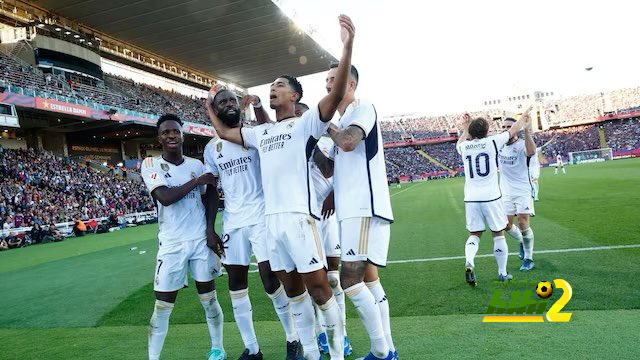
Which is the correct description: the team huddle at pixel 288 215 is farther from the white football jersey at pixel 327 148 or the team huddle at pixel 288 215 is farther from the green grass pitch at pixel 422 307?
the green grass pitch at pixel 422 307

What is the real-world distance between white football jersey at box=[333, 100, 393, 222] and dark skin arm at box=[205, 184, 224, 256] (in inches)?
54.0

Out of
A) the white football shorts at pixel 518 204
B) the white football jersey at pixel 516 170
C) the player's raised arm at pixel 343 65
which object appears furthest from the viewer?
the white football jersey at pixel 516 170

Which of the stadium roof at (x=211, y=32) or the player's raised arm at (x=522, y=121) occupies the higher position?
the stadium roof at (x=211, y=32)

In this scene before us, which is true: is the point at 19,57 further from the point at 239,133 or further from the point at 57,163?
the point at 239,133

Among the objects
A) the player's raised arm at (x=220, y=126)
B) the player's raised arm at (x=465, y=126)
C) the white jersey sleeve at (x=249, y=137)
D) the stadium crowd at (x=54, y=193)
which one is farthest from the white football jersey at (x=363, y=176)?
the stadium crowd at (x=54, y=193)

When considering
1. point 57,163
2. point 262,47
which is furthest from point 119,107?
point 262,47

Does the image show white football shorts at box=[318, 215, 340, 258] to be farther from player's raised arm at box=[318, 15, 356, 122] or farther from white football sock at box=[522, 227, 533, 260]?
white football sock at box=[522, 227, 533, 260]

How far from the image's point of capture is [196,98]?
53.0 metres

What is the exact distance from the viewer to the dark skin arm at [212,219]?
414cm

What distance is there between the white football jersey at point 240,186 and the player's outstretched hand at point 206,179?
3.8 inches

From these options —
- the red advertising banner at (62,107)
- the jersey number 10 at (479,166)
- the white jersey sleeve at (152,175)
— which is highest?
the red advertising banner at (62,107)

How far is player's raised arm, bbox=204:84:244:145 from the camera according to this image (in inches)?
158

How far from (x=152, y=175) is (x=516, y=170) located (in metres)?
5.60

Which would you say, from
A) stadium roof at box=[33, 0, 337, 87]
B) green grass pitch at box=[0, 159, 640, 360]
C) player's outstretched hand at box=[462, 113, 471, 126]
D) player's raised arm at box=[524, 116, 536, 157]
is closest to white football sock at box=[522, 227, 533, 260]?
green grass pitch at box=[0, 159, 640, 360]
